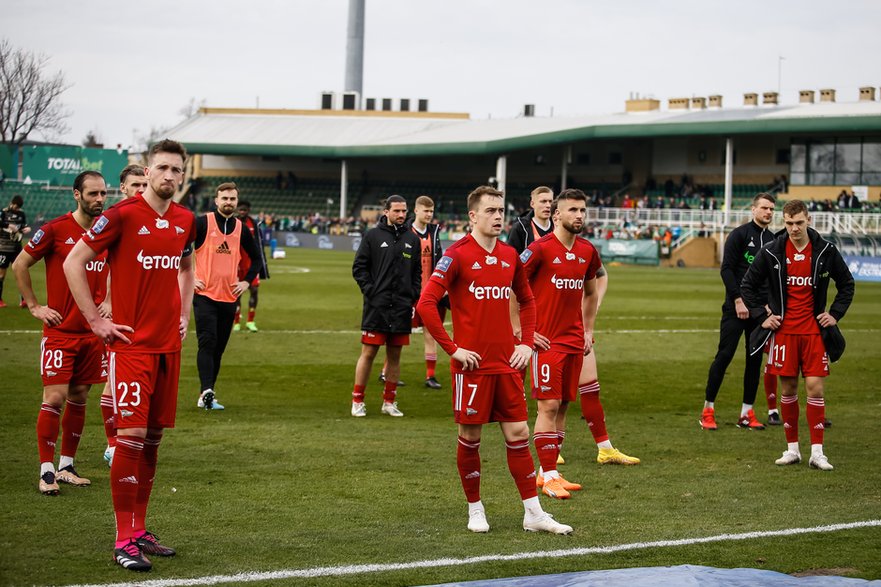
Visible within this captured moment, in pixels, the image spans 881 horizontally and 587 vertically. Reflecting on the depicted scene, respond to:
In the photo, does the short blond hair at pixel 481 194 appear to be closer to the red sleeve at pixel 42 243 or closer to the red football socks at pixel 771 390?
the red sleeve at pixel 42 243

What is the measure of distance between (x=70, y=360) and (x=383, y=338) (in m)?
4.52

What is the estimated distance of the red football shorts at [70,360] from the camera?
8367mm

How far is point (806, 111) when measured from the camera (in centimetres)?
6197

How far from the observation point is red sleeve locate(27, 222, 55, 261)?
27.5ft

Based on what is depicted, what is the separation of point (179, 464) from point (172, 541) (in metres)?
2.42

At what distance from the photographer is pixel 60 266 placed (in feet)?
28.0

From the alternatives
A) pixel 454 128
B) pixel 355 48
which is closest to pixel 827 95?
pixel 454 128

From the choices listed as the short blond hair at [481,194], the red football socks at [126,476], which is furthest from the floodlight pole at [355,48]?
the red football socks at [126,476]

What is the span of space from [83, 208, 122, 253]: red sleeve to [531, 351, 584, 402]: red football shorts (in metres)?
3.62

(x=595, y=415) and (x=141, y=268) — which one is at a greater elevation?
(x=141, y=268)

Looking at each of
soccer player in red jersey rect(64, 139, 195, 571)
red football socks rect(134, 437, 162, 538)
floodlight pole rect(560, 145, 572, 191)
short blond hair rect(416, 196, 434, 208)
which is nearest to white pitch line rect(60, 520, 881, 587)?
soccer player in red jersey rect(64, 139, 195, 571)

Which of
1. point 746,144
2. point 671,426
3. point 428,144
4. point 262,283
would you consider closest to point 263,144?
point 428,144

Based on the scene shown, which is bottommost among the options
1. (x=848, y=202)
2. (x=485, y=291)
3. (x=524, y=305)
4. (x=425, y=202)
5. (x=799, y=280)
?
(x=524, y=305)

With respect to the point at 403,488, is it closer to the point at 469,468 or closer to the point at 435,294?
the point at 469,468
